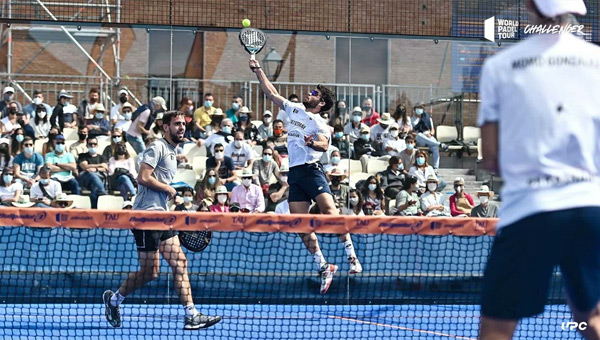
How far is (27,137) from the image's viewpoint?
661 inches

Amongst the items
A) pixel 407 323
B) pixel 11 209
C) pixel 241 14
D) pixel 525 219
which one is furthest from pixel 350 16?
pixel 525 219

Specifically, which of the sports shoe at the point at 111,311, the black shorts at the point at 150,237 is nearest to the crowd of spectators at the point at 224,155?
the sports shoe at the point at 111,311

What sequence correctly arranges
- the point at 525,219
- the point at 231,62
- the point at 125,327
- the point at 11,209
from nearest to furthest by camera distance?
the point at 525,219, the point at 11,209, the point at 125,327, the point at 231,62

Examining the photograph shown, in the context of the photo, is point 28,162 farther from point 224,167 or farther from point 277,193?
point 277,193

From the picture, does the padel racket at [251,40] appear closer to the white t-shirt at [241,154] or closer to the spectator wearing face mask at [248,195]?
the spectator wearing face mask at [248,195]

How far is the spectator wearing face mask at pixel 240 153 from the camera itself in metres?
17.1

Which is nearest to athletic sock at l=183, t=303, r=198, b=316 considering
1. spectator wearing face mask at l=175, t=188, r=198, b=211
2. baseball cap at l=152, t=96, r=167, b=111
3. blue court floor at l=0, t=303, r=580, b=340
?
blue court floor at l=0, t=303, r=580, b=340

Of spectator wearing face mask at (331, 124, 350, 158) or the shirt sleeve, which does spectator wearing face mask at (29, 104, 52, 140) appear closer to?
spectator wearing face mask at (331, 124, 350, 158)

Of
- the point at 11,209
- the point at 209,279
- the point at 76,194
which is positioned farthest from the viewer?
the point at 76,194

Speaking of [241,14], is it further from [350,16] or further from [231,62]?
[231,62]

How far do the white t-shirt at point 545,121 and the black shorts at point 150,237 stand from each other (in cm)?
536

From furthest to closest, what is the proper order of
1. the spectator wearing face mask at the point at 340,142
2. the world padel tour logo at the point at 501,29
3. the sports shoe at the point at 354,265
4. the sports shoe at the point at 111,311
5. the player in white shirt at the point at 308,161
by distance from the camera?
1. the spectator wearing face mask at the point at 340,142
2. the world padel tour logo at the point at 501,29
3. the sports shoe at the point at 354,265
4. the player in white shirt at the point at 308,161
5. the sports shoe at the point at 111,311

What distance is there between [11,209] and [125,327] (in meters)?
2.11

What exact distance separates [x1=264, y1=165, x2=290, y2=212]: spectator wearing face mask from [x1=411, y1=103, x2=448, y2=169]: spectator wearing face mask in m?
3.00
